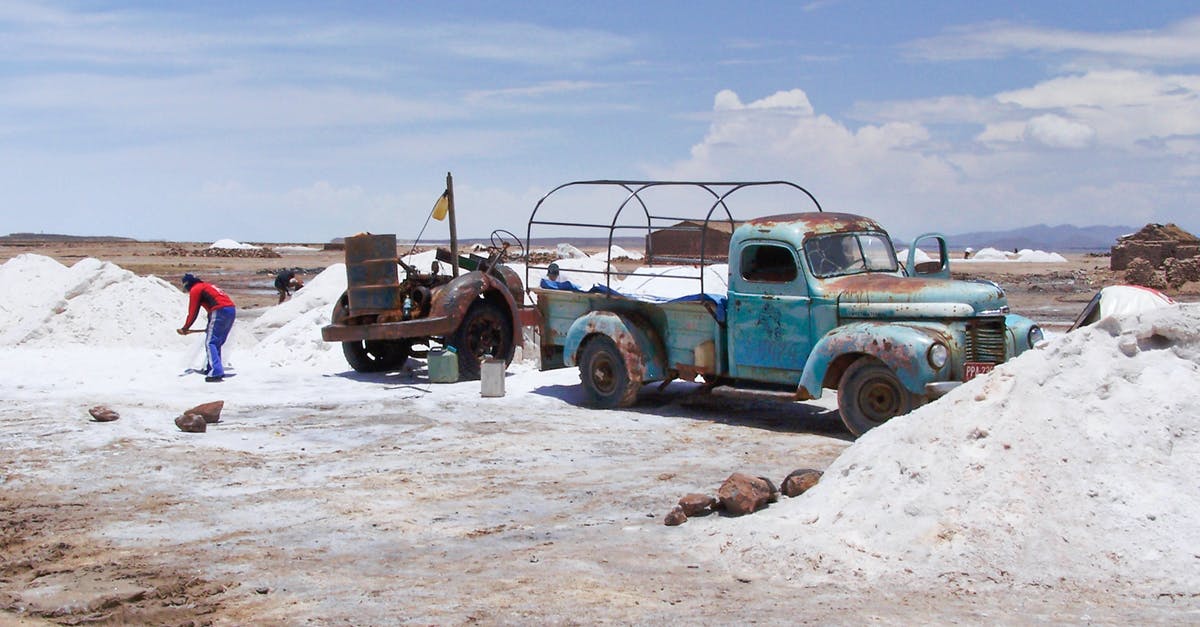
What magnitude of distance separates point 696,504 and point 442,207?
9834 mm

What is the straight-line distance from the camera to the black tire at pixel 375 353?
56.5ft

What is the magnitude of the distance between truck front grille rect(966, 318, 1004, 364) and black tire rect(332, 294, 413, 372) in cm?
809

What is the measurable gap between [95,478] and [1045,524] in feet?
23.8

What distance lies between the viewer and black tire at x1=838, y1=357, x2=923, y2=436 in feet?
38.3

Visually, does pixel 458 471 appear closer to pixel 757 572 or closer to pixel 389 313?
pixel 757 572

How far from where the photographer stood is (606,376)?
14312mm

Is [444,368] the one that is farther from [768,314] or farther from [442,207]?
[768,314]

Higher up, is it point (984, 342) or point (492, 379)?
point (984, 342)

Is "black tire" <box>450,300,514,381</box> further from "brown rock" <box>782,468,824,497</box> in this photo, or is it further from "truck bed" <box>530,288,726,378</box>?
"brown rock" <box>782,468,824,497</box>

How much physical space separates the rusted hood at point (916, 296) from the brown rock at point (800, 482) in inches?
135

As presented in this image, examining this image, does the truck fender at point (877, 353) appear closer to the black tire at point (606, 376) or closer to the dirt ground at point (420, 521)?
the dirt ground at point (420, 521)

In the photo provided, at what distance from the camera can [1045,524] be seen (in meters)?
7.46

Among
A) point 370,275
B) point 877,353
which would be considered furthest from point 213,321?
point 877,353

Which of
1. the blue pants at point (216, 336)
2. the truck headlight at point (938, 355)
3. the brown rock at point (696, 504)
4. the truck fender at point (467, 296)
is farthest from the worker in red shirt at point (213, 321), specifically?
the brown rock at point (696, 504)
